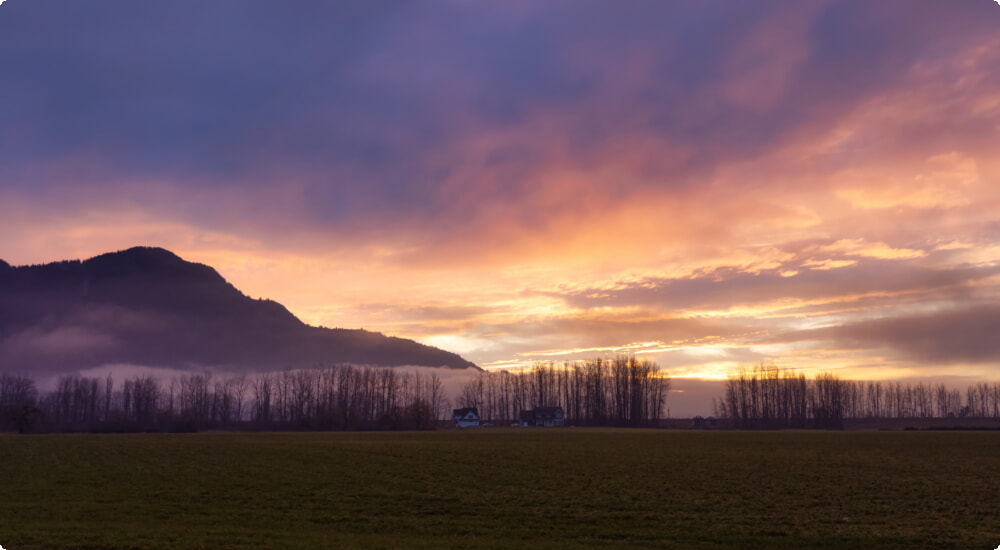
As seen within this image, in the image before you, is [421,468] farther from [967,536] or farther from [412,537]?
[967,536]

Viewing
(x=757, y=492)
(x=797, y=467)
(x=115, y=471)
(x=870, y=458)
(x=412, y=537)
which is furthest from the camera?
(x=870, y=458)

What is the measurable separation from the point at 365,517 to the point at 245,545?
6496mm

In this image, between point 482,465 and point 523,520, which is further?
point 482,465

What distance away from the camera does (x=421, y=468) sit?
44.4 m

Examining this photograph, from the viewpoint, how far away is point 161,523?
24.8m

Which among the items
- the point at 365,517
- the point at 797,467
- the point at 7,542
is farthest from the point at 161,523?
the point at 797,467

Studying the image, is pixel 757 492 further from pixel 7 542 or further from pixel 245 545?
pixel 7 542

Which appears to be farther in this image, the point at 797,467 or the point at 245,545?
the point at 797,467

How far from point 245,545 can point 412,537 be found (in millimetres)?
5427

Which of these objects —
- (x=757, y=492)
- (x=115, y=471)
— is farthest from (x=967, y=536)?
(x=115, y=471)

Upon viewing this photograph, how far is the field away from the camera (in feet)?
74.4

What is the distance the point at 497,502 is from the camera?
30219 mm

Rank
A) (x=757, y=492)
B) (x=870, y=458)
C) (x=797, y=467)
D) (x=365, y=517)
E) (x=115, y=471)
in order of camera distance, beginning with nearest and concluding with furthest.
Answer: (x=365, y=517), (x=757, y=492), (x=115, y=471), (x=797, y=467), (x=870, y=458)

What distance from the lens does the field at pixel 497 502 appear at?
22.7 metres
